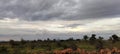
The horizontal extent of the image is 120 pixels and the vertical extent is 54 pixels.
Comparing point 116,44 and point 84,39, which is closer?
point 116,44

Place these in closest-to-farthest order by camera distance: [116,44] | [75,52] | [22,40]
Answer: [75,52], [116,44], [22,40]

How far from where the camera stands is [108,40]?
62844mm

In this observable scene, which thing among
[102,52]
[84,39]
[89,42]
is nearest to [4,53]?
[102,52]

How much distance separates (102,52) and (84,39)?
87.0 ft

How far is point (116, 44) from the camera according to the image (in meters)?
55.4

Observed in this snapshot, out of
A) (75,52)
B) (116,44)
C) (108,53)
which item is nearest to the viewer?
(108,53)

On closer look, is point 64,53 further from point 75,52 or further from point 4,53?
point 4,53

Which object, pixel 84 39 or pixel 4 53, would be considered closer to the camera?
pixel 4 53

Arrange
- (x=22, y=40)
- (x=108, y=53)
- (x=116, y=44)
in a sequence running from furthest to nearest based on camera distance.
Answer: (x=22, y=40) → (x=116, y=44) → (x=108, y=53)

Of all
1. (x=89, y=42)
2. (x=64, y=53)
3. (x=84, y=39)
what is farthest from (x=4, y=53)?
(x=84, y=39)

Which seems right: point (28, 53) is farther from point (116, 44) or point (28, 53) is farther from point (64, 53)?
point (116, 44)

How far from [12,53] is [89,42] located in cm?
2244

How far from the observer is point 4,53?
132ft

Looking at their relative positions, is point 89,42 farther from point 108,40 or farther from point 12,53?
point 12,53
